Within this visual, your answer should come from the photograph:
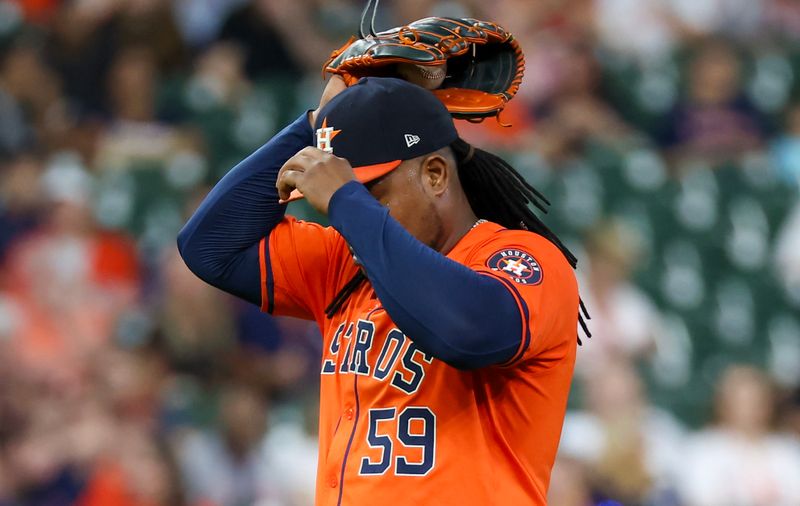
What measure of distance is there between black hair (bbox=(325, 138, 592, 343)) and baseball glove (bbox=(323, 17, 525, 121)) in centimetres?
9

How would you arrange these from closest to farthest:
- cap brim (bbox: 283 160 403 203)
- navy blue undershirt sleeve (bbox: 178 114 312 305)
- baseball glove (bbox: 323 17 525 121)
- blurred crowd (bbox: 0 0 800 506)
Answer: cap brim (bbox: 283 160 403 203)
baseball glove (bbox: 323 17 525 121)
navy blue undershirt sleeve (bbox: 178 114 312 305)
blurred crowd (bbox: 0 0 800 506)

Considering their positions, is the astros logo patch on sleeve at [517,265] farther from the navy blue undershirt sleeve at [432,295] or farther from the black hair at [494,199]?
the black hair at [494,199]

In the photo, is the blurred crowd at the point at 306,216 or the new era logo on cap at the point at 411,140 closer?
the new era logo on cap at the point at 411,140

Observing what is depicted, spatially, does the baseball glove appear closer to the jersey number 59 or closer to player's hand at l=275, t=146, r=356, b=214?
player's hand at l=275, t=146, r=356, b=214

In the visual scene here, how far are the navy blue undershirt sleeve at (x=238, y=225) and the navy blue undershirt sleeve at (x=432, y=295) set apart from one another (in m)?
0.51

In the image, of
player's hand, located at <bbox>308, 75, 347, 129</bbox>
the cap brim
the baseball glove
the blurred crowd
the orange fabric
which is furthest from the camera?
the blurred crowd

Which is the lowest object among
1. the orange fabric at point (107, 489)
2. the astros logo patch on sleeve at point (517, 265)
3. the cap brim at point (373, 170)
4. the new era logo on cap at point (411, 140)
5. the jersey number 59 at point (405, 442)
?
the orange fabric at point (107, 489)

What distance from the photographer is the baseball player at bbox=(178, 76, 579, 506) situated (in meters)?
2.01

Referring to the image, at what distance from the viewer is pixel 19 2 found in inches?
272

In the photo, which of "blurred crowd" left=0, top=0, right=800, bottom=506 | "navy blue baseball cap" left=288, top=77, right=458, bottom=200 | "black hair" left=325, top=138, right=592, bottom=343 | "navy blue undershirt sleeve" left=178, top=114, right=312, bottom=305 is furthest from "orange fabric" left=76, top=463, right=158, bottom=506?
"navy blue baseball cap" left=288, top=77, right=458, bottom=200

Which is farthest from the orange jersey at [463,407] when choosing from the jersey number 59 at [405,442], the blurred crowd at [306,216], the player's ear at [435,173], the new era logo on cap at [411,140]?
the blurred crowd at [306,216]

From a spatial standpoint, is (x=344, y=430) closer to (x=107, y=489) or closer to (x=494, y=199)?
(x=494, y=199)

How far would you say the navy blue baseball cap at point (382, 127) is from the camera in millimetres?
2199

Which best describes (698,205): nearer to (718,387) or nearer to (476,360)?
(718,387)
